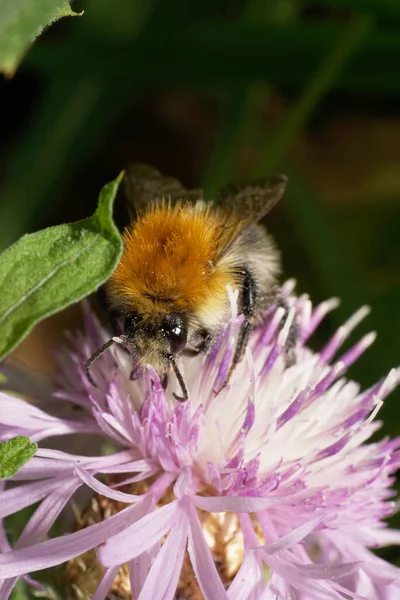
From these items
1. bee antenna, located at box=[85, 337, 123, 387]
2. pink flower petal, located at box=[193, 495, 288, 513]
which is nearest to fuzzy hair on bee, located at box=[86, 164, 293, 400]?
bee antenna, located at box=[85, 337, 123, 387]

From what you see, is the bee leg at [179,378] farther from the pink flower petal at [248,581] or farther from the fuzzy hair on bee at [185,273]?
the pink flower petal at [248,581]

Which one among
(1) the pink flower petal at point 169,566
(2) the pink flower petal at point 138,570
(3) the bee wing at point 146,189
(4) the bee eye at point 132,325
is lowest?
(2) the pink flower petal at point 138,570

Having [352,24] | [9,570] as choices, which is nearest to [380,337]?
[352,24]

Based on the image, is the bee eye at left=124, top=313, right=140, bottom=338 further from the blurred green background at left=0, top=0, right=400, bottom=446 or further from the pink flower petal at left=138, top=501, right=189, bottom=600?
the blurred green background at left=0, top=0, right=400, bottom=446

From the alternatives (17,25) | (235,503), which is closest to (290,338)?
(235,503)

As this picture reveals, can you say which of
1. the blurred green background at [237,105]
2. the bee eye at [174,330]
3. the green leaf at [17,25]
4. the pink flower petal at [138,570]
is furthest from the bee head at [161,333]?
the blurred green background at [237,105]

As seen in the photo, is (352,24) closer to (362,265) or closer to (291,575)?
(362,265)
